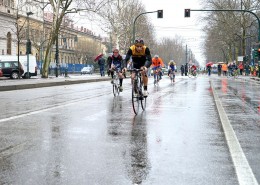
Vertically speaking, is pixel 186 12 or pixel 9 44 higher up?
pixel 186 12

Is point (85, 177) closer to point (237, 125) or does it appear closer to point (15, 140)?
point (15, 140)

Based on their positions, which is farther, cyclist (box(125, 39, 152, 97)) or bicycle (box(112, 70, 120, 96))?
bicycle (box(112, 70, 120, 96))

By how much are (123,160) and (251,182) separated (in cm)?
137

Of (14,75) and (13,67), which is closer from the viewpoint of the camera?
(14,75)

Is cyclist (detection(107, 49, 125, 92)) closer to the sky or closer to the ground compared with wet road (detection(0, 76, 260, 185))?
A: closer to the sky

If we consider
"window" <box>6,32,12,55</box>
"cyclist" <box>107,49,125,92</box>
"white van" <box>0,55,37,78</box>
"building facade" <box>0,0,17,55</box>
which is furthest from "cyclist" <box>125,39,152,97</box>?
"window" <box>6,32,12,55</box>

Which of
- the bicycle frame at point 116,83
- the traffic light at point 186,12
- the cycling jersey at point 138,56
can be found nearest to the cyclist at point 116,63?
the bicycle frame at point 116,83

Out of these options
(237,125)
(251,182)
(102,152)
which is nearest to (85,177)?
(102,152)

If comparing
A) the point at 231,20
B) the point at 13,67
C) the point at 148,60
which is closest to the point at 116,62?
the point at 148,60

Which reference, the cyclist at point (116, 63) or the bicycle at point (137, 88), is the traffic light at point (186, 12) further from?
the bicycle at point (137, 88)

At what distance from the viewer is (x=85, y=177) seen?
12.3 feet

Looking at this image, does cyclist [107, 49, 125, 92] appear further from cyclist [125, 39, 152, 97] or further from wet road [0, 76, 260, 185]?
wet road [0, 76, 260, 185]

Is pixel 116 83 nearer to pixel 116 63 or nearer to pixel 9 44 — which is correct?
pixel 116 63

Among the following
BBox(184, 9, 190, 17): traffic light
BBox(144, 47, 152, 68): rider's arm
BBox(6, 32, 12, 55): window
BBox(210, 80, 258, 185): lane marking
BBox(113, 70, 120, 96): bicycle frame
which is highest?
BBox(184, 9, 190, 17): traffic light
